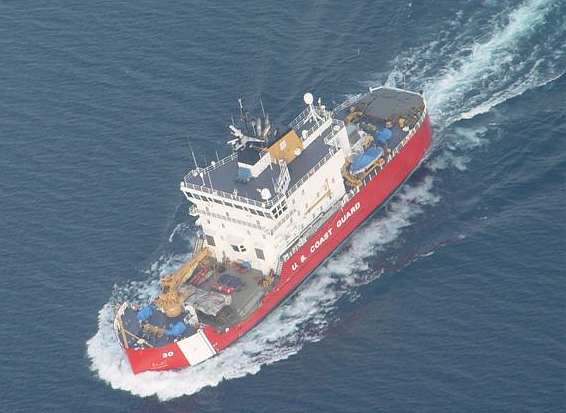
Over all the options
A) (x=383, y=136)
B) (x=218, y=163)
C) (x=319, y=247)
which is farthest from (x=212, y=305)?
(x=383, y=136)

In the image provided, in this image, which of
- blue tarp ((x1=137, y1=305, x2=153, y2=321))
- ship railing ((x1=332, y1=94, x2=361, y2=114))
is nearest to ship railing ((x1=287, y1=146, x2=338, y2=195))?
ship railing ((x1=332, y1=94, x2=361, y2=114))

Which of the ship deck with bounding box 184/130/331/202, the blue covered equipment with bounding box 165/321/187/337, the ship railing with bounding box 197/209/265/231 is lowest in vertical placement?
the blue covered equipment with bounding box 165/321/187/337

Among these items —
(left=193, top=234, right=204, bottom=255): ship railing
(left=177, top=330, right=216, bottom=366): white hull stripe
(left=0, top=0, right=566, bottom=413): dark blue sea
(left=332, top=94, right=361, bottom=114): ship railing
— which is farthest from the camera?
(left=332, top=94, right=361, bottom=114): ship railing

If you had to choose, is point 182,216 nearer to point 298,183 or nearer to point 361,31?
point 298,183

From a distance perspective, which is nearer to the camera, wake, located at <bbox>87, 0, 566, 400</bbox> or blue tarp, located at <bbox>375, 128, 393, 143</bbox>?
wake, located at <bbox>87, 0, 566, 400</bbox>

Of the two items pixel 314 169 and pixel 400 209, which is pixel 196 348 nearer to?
pixel 314 169

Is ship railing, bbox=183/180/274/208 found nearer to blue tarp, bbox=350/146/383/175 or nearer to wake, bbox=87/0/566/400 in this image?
wake, bbox=87/0/566/400

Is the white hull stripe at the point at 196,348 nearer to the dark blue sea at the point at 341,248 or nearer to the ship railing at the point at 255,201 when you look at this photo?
the dark blue sea at the point at 341,248

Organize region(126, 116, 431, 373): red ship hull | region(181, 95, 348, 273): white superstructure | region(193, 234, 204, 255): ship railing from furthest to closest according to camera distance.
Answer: region(193, 234, 204, 255): ship railing → region(181, 95, 348, 273): white superstructure → region(126, 116, 431, 373): red ship hull
